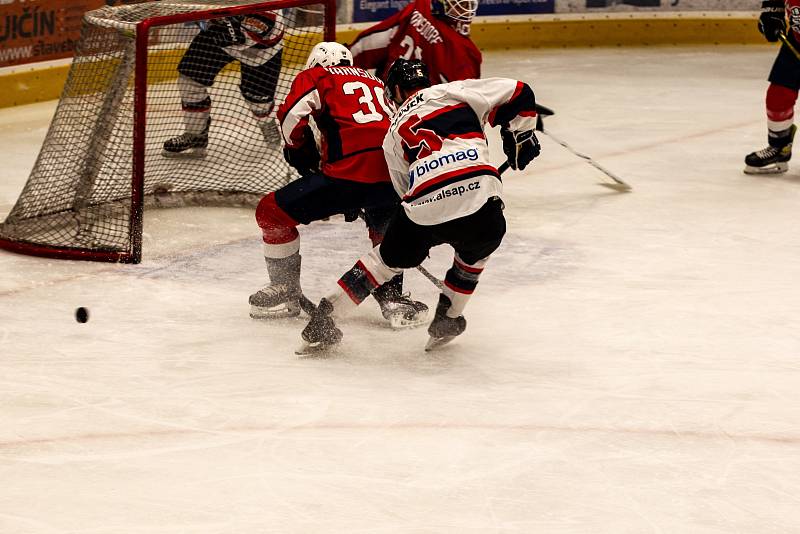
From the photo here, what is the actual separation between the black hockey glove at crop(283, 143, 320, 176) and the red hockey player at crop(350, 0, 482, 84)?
1.00 meters

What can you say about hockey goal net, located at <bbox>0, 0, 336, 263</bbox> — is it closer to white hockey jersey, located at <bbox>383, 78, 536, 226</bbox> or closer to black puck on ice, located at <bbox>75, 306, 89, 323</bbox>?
black puck on ice, located at <bbox>75, 306, 89, 323</bbox>

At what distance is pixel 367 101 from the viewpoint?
3984mm

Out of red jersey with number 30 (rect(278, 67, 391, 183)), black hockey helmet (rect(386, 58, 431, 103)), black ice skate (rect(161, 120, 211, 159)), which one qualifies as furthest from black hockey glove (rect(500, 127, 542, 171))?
black ice skate (rect(161, 120, 211, 159))

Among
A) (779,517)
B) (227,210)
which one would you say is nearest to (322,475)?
(779,517)

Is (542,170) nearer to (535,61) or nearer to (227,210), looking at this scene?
(227,210)

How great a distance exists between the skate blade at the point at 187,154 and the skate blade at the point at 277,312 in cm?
190

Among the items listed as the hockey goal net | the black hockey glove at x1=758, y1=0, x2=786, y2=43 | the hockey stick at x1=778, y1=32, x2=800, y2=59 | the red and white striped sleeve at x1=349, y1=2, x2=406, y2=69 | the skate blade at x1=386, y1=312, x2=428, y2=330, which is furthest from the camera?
the black hockey glove at x1=758, y1=0, x2=786, y2=43

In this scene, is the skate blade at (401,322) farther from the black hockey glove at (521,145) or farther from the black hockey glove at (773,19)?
the black hockey glove at (773,19)

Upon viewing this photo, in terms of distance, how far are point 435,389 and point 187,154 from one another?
8.71 feet

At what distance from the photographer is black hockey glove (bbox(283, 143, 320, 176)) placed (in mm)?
3988

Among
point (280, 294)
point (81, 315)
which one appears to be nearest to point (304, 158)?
point (280, 294)

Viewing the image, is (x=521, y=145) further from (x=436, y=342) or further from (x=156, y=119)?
(x=156, y=119)

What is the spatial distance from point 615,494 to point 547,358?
2.99ft

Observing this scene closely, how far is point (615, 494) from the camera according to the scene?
292 cm
